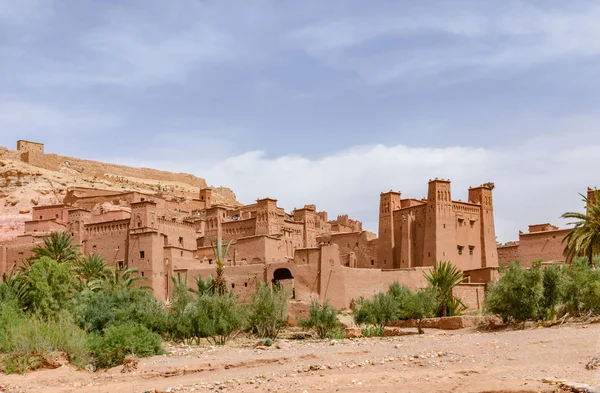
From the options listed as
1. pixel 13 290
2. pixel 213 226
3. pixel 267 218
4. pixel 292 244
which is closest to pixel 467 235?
pixel 292 244

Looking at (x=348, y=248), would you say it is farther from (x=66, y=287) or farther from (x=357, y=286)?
(x=66, y=287)

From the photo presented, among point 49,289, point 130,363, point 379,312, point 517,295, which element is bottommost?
point 130,363

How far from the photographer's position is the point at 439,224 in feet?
143

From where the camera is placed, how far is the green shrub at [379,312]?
31391 millimetres

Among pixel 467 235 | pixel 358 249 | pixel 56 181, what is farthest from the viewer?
pixel 56 181

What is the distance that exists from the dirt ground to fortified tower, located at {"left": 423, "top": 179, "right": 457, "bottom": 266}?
59.3 feet

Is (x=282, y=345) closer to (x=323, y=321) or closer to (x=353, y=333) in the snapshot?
(x=353, y=333)

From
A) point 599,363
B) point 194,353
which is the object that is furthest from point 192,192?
point 599,363

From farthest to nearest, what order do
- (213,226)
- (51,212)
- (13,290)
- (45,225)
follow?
1. (51,212)
2. (213,226)
3. (45,225)
4. (13,290)

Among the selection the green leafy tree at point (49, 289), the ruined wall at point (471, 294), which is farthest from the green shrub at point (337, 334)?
the green leafy tree at point (49, 289)

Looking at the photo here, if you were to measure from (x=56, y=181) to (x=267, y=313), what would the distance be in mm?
38949

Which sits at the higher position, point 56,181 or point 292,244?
point 56,181

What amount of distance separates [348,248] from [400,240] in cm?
434

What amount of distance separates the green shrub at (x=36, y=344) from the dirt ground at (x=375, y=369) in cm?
45
